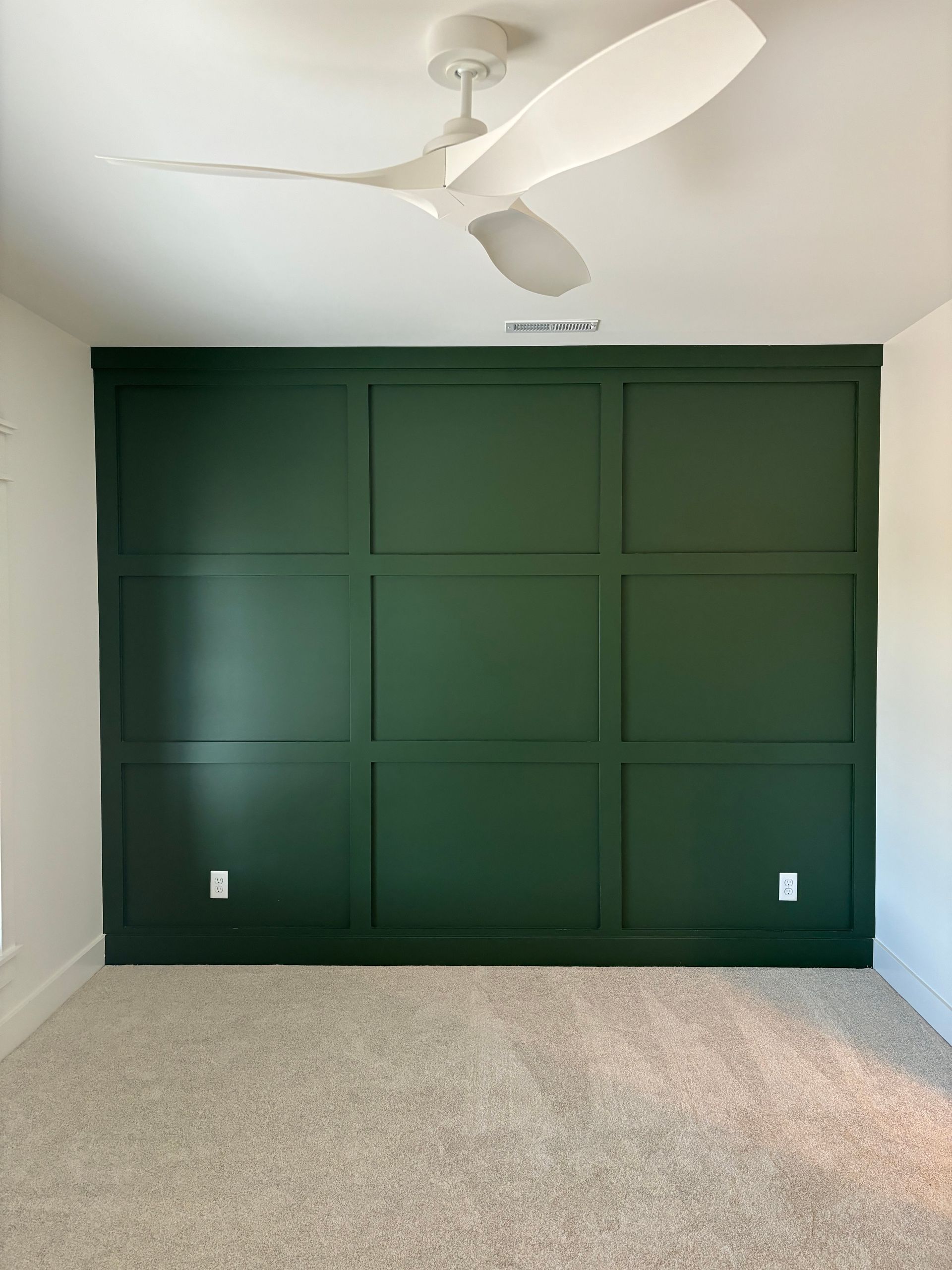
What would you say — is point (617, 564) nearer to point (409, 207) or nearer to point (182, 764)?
point (409, 207)

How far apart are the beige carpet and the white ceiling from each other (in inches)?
94.7

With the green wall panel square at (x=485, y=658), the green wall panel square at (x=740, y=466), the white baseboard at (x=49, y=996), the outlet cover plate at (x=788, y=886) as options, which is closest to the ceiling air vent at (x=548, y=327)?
the green wall panel square at (x=740, y=466)

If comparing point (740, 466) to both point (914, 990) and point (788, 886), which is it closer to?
point (788, 886)

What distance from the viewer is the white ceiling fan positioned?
1.04 m

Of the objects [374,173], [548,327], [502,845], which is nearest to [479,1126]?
[502,845]

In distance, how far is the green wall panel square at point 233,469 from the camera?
334 centimetres

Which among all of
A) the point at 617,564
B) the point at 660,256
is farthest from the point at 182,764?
the point at 660,256

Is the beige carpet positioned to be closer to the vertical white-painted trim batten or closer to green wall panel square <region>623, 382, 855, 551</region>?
the vertical white-painted trim batten

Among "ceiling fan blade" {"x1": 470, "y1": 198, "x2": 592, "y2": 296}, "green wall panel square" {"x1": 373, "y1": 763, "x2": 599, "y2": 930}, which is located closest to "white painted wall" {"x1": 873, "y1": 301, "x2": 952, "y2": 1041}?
"green wall panel square" {"x1": 373, "y1": 763, "x2": 599, "y2": 930}

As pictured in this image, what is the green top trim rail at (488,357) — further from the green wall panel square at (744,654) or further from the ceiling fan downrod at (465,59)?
Answer: the ceiling fan downrod at (465,59)

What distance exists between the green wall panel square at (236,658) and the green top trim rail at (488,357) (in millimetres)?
842

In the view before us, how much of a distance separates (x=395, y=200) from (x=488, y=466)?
140cm

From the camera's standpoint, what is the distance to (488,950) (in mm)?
3340

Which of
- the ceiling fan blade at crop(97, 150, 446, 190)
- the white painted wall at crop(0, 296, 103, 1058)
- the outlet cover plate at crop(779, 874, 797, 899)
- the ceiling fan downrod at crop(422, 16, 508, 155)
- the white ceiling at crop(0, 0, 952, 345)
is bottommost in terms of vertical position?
the outlet cover plate at crop(779, 874, 797, 899)
